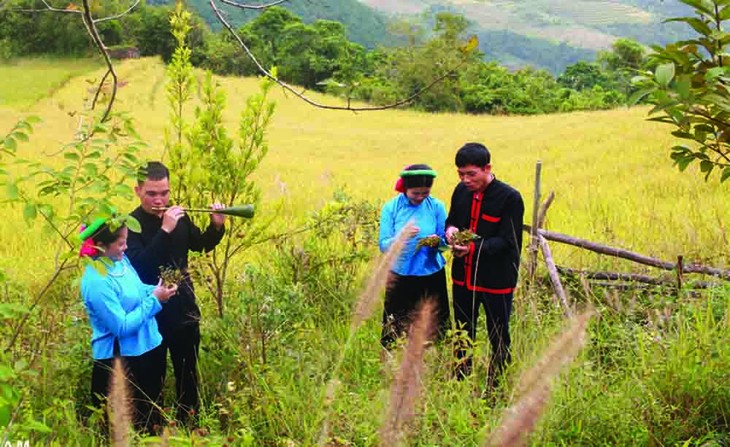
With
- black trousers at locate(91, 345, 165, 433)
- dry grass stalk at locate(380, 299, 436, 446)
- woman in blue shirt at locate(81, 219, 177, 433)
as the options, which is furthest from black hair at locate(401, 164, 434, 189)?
dry grass stalk at locate(380, 299, 436, 446)

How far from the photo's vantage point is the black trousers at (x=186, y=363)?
3537mm

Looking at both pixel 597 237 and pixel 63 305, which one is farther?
pixel 597 237

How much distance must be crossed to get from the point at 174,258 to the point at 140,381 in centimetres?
65

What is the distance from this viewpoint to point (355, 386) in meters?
3.45

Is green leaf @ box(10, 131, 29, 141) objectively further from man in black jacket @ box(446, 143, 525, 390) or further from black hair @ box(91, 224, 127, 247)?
man in black jacket @ box(446, 143, 525, 390)

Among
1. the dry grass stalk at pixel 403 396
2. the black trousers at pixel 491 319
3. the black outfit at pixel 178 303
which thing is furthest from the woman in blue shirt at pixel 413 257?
the dry grass stalk at pixel 403 396

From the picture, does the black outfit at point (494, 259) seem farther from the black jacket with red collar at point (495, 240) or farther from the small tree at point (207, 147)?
the small tree at point (207, 147)

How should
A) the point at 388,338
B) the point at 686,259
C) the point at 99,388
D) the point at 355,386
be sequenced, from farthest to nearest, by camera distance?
1. the point at 686,259
2. the point at 388,338
3. the point at 355,386
4. the point at 99,388

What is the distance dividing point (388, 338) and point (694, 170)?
7595 mm

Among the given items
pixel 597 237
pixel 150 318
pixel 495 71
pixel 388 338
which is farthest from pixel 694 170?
pixel 495 71

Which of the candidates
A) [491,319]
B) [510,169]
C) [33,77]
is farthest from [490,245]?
[33,77]

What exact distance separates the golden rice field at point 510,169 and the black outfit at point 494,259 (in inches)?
54.9

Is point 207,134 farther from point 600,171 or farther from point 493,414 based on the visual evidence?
point 600,171

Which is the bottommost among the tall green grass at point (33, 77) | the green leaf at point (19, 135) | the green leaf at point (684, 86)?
the tall green grass at point (33, 77)
